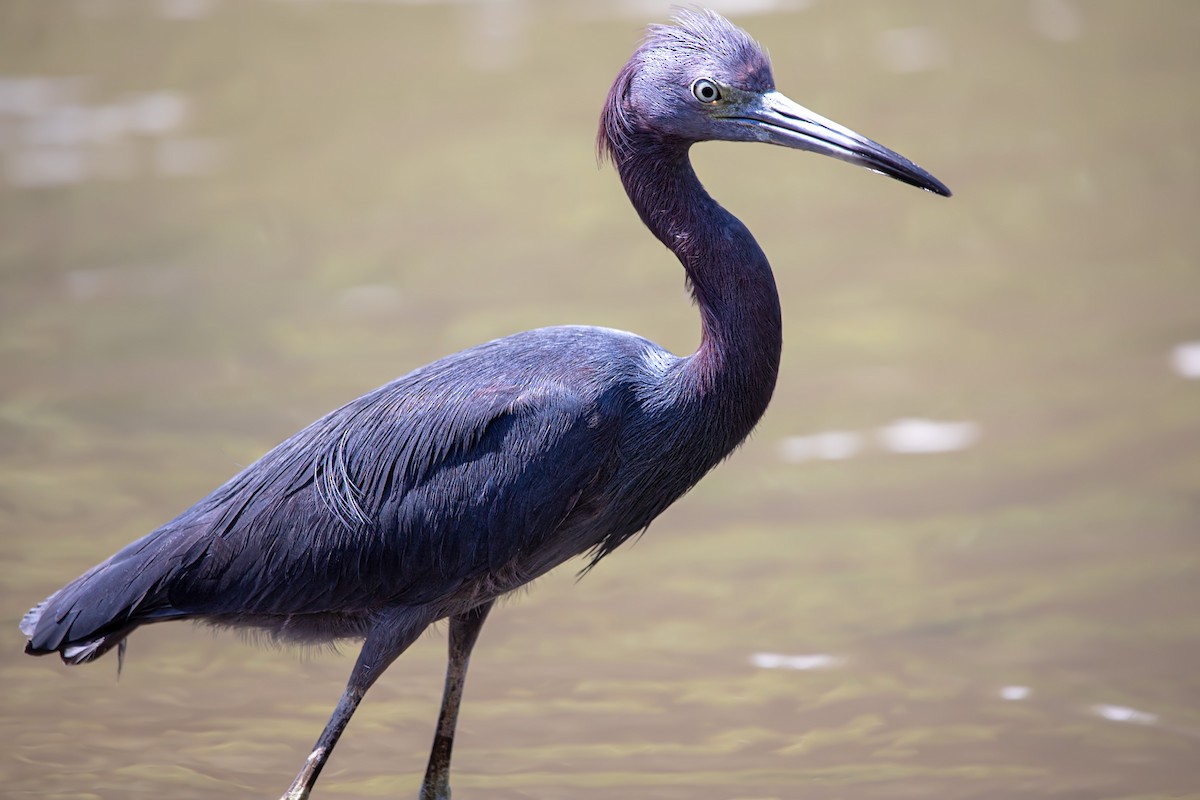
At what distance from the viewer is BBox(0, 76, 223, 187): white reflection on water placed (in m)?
13.3

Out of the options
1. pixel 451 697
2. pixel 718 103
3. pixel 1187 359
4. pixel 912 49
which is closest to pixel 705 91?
pixel 718 103

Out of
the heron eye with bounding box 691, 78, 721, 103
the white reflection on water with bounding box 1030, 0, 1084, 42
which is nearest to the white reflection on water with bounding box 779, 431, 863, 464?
the heron eye with bounding box 691, 78, 721, 103

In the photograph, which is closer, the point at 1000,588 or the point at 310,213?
the point at 1000,588

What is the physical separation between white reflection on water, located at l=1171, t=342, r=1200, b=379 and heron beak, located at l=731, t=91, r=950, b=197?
568 centimetres

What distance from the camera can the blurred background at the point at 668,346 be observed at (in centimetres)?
720

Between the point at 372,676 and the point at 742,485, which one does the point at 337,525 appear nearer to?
the point at 372,676

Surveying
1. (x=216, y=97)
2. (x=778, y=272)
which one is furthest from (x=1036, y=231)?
(x=216, y=97)

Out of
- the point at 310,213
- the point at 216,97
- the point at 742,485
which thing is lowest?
the point at 742,485

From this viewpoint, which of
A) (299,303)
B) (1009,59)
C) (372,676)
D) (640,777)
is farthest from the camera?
(1009,59)

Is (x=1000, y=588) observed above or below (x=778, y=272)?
below

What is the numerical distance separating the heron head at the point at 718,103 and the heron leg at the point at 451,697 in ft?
6.79

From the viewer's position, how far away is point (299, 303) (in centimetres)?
1173

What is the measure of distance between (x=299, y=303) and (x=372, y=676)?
6.69 m

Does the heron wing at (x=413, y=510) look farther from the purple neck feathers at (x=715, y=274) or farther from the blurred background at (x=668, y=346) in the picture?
the blurred background at (x=668, y=346)
